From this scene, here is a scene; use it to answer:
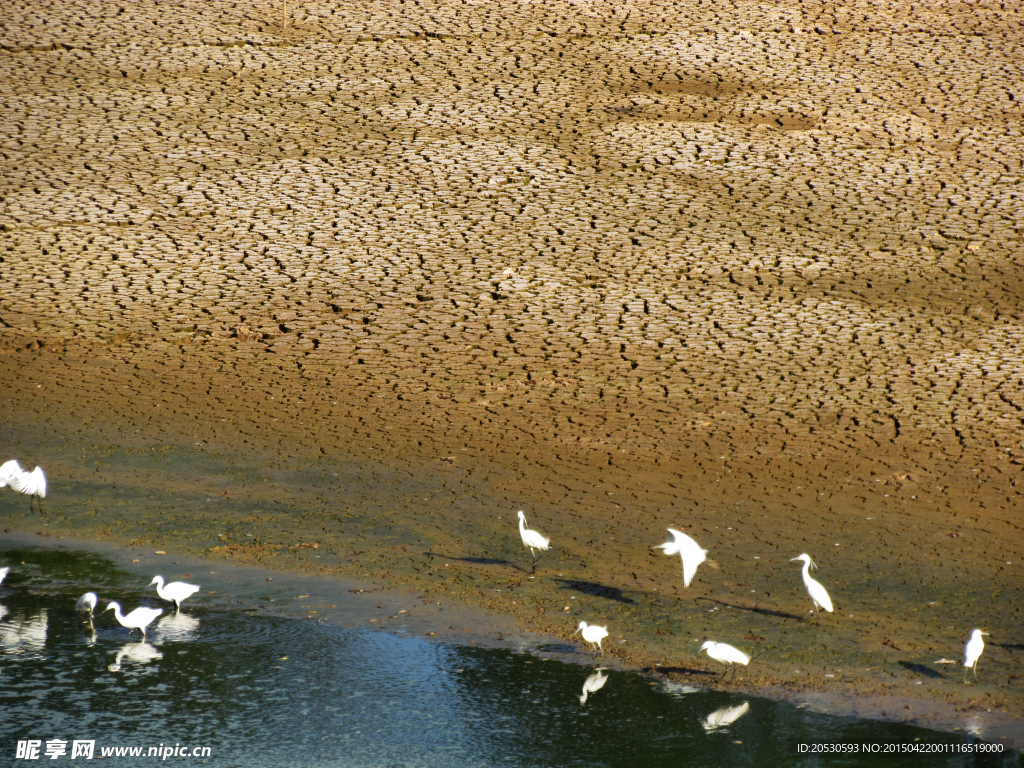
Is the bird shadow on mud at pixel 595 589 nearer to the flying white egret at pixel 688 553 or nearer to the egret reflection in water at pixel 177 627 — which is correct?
the flying white egret at pixel 688 553

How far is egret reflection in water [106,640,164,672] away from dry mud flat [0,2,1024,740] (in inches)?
45.2

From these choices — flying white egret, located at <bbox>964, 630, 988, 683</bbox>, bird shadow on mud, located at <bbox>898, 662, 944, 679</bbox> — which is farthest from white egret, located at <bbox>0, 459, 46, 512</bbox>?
flying white egret, located at <bbox>964, 630, 988, 683</bbox>

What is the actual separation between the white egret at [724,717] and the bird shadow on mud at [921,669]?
91cm

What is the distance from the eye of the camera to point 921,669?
584 centimetres

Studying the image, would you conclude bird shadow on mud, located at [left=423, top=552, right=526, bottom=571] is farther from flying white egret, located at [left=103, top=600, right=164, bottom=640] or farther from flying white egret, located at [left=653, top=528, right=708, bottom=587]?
flying white egret, located at [left=103, top=600, right=164, bottom=640]

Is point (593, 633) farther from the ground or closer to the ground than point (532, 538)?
closer to the ground

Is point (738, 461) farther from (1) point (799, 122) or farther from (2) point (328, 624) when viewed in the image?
(1) point (799, 122)

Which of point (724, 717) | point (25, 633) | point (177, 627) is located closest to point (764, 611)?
point (724, 717)

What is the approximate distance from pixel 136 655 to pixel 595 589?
104 inches

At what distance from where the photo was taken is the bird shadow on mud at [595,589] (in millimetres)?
6668

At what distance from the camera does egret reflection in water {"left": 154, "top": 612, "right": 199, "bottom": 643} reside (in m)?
6.40

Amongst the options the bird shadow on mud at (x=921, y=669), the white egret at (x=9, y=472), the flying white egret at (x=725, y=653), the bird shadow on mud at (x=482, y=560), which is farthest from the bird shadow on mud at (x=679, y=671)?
the white egret at (x=9, y=472)

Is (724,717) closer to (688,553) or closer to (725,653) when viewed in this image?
(725,653)

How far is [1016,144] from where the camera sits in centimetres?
1380
